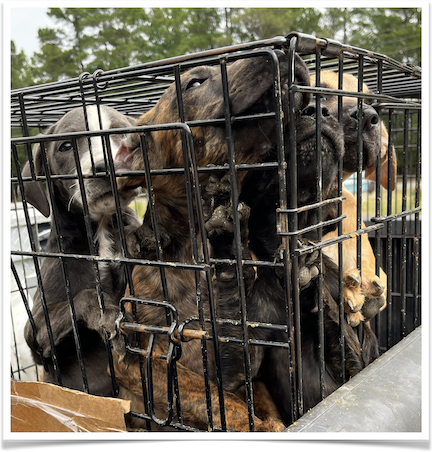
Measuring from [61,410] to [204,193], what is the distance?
0.85 meters

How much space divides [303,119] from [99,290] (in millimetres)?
867

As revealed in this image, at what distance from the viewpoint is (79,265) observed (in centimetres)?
229

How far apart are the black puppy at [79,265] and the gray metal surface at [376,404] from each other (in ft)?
3.63

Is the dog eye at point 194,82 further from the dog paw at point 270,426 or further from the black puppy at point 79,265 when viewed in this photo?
the dog paw at point 270,426

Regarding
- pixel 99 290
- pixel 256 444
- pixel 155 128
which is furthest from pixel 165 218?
pixel 256 444

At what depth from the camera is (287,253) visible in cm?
116

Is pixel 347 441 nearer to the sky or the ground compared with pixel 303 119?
nearer to the ground

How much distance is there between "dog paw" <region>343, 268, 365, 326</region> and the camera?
72.6 inches

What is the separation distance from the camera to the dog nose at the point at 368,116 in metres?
1.46

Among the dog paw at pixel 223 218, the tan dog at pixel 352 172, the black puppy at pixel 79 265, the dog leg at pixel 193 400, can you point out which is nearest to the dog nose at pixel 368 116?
the tan dog at pixel 352 172

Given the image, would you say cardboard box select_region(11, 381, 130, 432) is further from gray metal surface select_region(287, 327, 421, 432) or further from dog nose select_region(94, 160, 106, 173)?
dog nose select_region(94, 160, 106, 173)

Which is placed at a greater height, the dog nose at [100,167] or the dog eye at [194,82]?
the dog eye at [194,82]

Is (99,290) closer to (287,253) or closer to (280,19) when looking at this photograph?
(287,253)

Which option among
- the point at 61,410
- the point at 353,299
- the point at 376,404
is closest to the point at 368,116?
the point at 353,299
